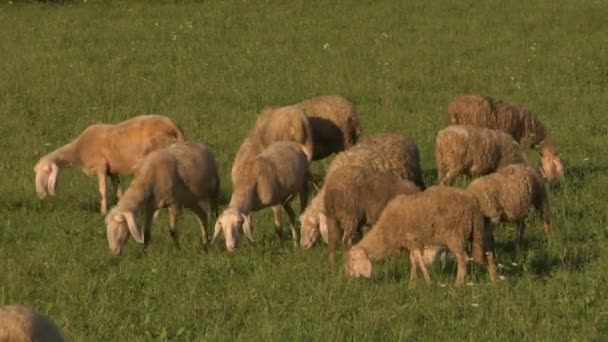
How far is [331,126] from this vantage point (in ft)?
54.5

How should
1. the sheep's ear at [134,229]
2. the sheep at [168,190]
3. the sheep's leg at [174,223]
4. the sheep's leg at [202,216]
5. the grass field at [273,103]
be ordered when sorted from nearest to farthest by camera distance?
the grass field at [273,103]
the sheep's ear at [134,229]
the sheep at [168,190]
the sheep's leg at [174,223]
the sheep's leg at [202,216]

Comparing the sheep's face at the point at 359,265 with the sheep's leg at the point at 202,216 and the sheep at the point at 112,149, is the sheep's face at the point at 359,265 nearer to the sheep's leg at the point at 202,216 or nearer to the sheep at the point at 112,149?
the sheep's leg at the point at 202,216

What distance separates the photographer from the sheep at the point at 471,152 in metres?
15.2

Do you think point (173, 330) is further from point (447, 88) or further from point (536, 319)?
point (447, 88)

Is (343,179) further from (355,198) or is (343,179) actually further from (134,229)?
(134,229)

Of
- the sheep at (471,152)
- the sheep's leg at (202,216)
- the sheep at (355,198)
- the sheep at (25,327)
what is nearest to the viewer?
the sheep at (25,327)

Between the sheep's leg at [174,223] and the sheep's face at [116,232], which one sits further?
the sheep's leg at [174,223]

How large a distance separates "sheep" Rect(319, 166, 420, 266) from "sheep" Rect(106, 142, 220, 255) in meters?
1.47

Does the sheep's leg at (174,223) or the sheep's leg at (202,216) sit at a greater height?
the sheep's leg at (174,223)

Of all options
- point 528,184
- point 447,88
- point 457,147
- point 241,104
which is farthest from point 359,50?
point 528,184

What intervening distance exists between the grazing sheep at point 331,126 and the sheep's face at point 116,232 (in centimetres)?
461

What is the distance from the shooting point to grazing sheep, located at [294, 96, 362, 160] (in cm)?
1656

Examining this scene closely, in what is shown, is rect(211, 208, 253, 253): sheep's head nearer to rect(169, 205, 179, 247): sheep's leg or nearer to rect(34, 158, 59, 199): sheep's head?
rect(169, 205, 179, 247): sheep's leg

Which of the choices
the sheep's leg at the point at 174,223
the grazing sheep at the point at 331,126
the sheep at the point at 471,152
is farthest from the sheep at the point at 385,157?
the grazing sheep at the point at 331,126
